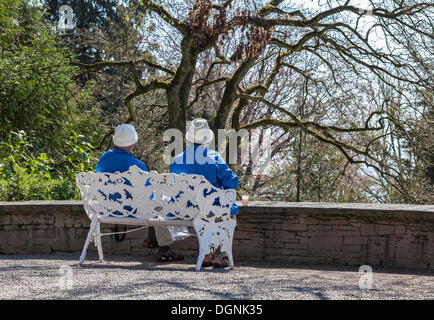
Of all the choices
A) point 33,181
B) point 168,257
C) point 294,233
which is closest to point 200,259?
point 168,257

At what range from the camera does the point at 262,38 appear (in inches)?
317

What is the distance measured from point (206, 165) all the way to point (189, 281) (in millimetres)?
1332

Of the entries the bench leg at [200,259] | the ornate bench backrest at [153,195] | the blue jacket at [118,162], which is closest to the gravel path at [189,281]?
the bench leg at [200,259]

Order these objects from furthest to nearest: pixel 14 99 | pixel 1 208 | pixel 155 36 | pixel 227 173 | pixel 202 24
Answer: pixel 155 36, pixel 14 99, pixel 202 24, pixel 1 208, pixel 227 173

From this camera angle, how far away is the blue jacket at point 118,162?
17.5ft

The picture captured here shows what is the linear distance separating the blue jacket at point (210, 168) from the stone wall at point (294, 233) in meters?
0.55

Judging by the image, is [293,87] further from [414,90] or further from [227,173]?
[227,173]

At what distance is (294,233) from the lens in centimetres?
561

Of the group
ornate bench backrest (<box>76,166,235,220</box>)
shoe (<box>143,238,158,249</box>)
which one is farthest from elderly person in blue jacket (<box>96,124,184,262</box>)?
ornate bench backrest (<box>76,166,235,220</box>)

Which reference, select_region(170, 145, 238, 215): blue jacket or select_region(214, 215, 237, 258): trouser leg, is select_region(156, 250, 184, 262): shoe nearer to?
select_region(214, 215, 237, 258): trouser leg

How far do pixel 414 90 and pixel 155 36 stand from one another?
761cm

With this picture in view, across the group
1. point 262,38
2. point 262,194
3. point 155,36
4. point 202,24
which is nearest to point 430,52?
point 262,38

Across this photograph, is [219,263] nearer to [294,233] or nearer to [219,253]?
[219,253]

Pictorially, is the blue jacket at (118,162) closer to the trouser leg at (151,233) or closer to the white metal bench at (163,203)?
the white metal bench at (163,203)
